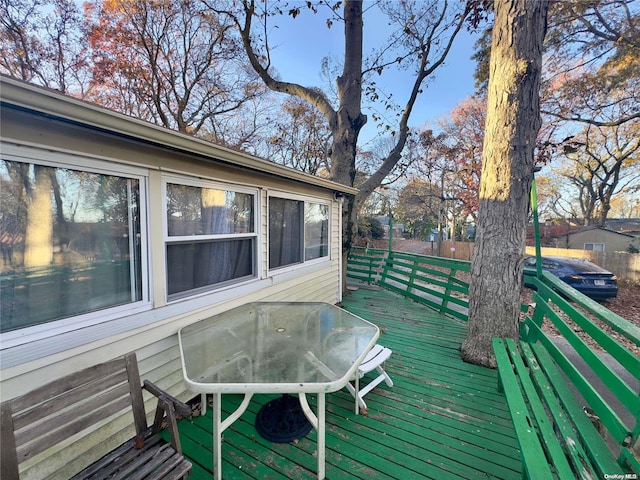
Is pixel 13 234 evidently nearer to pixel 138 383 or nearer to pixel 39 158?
pixel 39 158

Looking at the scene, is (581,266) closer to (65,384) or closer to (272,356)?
(272,356)

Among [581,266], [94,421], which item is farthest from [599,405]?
[581,266]

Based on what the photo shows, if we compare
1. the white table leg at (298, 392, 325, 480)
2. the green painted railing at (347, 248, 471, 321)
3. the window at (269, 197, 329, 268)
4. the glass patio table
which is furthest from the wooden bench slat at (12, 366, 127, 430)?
the green painted railing at (347, 248, 471, 321)

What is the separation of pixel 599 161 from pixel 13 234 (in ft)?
73.9

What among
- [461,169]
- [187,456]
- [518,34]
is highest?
[461,169]

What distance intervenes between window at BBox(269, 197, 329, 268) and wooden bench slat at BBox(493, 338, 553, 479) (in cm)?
271

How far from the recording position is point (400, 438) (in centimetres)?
212

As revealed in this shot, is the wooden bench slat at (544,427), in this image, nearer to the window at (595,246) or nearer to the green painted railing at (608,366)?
the green painted railing at (608,366)

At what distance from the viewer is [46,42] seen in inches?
336

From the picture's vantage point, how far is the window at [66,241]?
153 centimetres

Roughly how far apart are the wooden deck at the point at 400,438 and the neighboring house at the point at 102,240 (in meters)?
0.78

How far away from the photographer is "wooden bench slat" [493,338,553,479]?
1296 mm

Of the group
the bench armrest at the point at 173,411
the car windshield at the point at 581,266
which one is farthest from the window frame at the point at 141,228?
the car windshield at the point at 581,266

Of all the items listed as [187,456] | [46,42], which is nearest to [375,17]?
[187,456]
